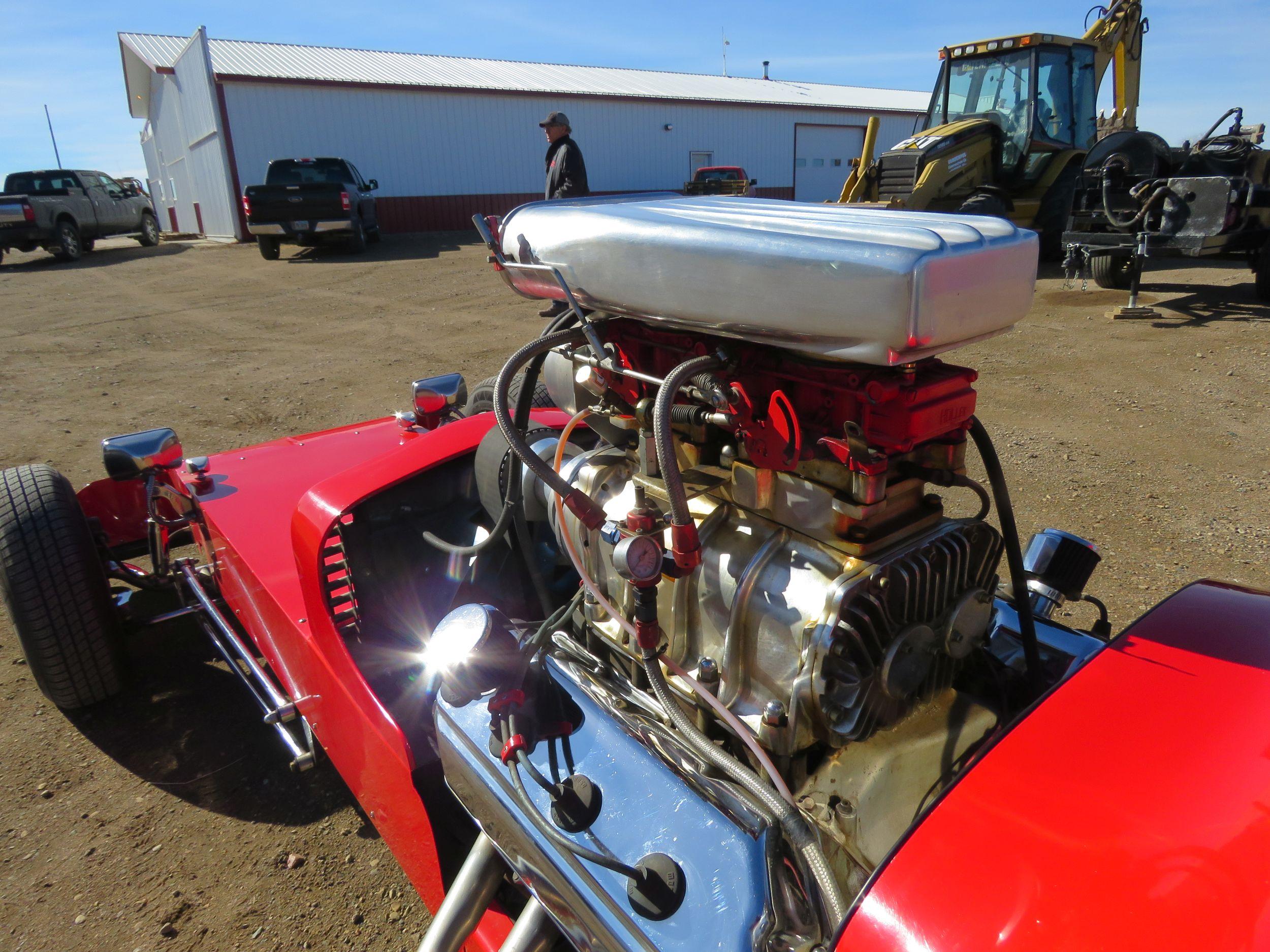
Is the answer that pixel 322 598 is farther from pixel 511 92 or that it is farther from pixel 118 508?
pixel 511 92

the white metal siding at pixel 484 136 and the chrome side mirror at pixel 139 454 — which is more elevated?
the white metal siding at pixel 484 136

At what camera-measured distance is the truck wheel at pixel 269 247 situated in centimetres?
1427

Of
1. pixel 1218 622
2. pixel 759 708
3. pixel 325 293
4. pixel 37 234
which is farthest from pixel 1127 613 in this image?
pixel 37 234

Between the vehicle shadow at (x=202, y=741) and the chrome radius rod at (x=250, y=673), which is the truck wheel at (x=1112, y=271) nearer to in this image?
the chrome radius rod at (x=250, y=673)

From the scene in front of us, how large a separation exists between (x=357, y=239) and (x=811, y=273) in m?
14.9

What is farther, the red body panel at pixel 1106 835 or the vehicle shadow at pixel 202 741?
the vehicle shadow at pixel 202 741

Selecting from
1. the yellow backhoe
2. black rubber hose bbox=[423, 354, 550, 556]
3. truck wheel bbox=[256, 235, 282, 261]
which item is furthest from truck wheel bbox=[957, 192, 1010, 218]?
truck wheel bbox=[256, 235, 282, 261]

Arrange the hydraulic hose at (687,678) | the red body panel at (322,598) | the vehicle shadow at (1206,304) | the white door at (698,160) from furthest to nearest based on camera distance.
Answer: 1. the white door at (698,160)
2. the vehicle shadow at (1206,304)
3. the red body panel at (322,598)
4. the hydraulic hose at (687,678)

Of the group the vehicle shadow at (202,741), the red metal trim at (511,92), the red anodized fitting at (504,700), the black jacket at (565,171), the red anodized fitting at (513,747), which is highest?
the red metal trim at (511,92)

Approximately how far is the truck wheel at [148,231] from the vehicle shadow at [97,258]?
16 centimetres

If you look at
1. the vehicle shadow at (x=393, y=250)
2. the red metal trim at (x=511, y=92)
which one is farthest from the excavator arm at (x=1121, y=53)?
the red metal trim at (x=511, y=92)

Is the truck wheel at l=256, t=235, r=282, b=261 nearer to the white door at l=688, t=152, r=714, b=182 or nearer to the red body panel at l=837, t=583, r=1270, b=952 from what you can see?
the white door at l=688, t=152, r=714, b=182

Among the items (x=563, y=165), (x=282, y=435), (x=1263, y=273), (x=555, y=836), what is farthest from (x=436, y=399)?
(x=1263, y=273)

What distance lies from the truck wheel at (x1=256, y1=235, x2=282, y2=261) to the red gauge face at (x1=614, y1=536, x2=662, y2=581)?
14.7 metres
